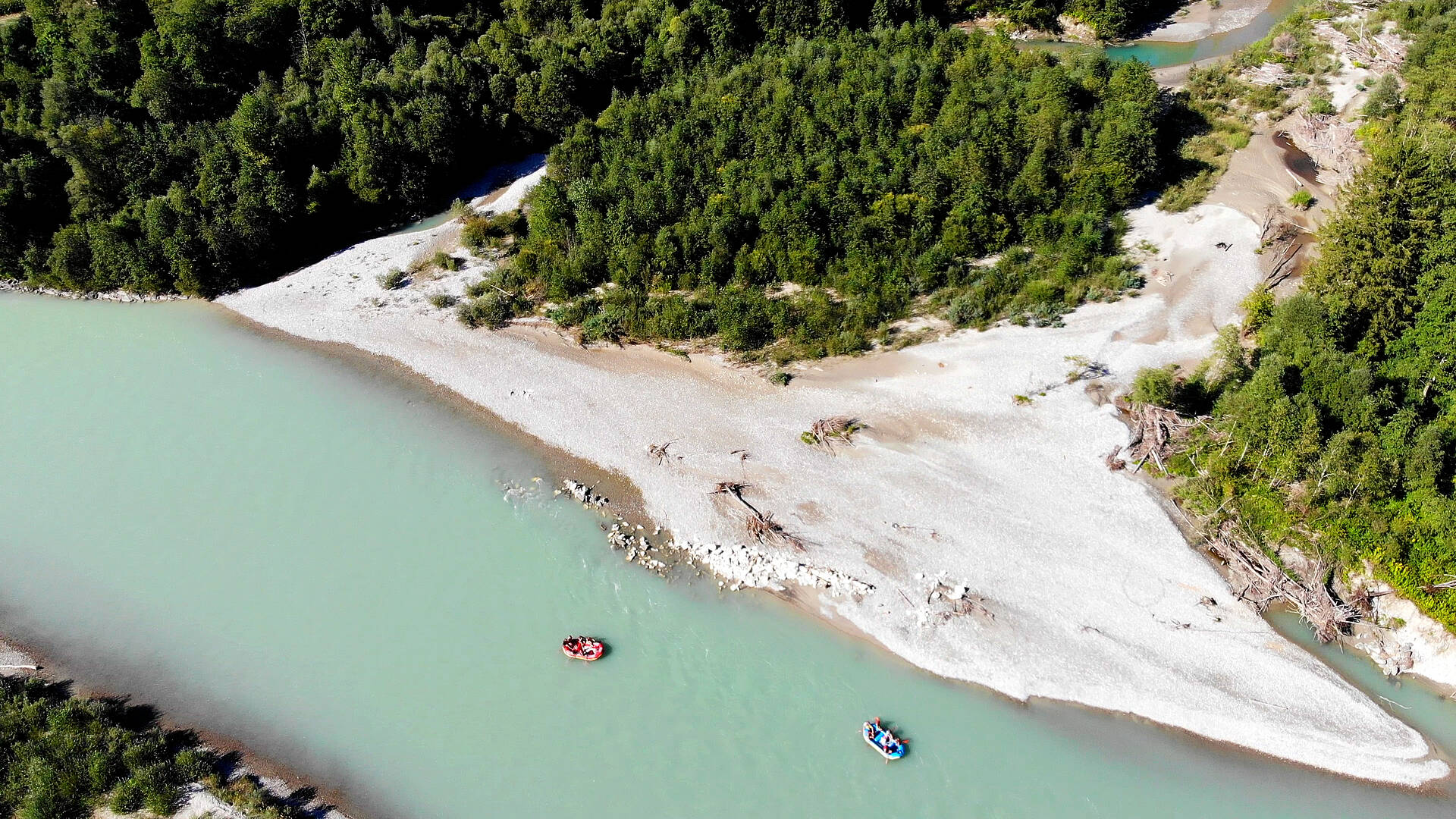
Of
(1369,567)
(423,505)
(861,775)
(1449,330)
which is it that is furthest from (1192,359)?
(423,505)

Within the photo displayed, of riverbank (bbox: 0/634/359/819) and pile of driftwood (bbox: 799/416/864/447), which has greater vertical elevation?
pile of driftwood (bbox: 799/416/864/447)

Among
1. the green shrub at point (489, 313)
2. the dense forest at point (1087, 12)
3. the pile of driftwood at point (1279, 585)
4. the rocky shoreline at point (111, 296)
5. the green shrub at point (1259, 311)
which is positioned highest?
the dense forest at point (1087, 12)

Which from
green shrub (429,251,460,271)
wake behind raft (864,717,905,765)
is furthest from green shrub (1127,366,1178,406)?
green shrub (429,251,460,271)

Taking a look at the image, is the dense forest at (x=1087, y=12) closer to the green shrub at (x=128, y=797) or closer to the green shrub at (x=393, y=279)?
the green shrub at (x=393, y=279)

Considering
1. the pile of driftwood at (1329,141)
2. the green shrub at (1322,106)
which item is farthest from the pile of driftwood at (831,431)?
the green shrub at (1322,106)

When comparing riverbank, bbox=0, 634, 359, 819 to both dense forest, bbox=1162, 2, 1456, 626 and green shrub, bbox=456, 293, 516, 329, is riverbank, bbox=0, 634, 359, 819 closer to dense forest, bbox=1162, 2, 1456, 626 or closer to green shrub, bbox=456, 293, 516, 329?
green shrub, bbox=456, 293, 516, 329

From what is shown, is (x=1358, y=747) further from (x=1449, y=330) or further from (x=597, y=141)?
(x=597, y=141)
